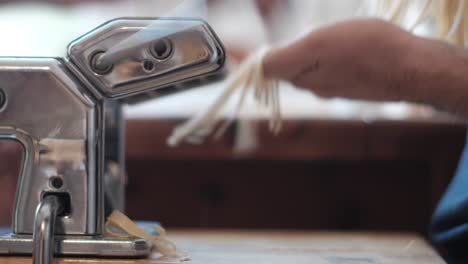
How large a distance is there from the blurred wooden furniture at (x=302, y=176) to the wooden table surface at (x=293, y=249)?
0.25 metres

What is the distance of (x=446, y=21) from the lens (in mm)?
695

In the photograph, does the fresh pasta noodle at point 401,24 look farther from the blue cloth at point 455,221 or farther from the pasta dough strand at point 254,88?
the blue cloth at point 455,221

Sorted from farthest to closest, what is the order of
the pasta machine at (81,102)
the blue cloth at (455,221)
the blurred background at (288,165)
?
the blurred background at (288,165) → the blue cloth at (455,221) → the pasta machine at (81,102)

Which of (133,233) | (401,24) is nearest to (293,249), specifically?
(133,233)

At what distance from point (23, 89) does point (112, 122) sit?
7.9 inches

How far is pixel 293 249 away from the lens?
0.63 m

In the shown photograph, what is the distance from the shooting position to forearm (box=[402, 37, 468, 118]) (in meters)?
0.58

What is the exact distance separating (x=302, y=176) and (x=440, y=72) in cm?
49

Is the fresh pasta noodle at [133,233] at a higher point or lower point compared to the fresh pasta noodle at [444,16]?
lower

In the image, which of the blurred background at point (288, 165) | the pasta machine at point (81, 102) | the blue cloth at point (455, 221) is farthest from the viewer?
the blurred background at point (288, 165)

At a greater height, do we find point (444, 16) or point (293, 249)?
point (444, 16)

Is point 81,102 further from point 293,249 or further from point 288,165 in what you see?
point 288,165

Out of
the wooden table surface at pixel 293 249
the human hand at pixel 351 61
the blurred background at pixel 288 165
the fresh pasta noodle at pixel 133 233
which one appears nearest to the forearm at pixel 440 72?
the human hand at pixel 351 61

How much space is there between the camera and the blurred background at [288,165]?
39.7 inches
